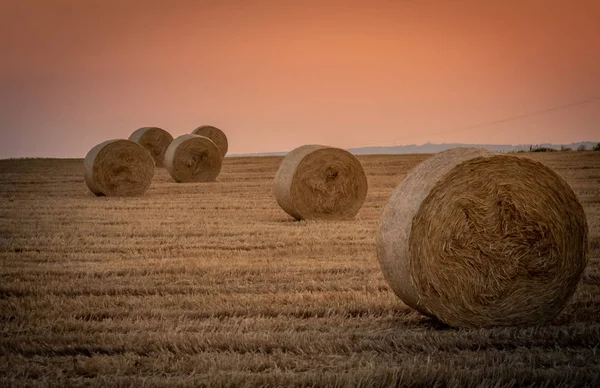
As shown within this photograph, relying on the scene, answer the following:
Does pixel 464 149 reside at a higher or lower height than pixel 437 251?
higher

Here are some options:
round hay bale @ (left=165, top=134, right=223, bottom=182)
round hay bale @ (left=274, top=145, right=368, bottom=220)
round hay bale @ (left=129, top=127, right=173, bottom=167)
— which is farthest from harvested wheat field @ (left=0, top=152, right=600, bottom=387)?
round hay bale @ (left=129, top=127, right=173, bottom=167)

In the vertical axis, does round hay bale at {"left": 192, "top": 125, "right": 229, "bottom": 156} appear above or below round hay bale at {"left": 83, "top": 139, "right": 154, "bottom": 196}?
above

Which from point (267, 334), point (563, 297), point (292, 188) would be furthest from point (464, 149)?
point (292, 188)

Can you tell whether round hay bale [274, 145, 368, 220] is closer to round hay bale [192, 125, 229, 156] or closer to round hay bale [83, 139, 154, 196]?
round hay bale [83, 139, 154, 196]

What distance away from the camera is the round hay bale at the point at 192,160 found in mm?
26234

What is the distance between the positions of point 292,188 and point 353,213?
1.46m

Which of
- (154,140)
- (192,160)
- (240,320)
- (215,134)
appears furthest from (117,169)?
(215,134)

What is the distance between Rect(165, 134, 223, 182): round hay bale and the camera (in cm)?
2623

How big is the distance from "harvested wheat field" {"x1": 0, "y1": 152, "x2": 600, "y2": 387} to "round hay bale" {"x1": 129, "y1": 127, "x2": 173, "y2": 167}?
19052mm

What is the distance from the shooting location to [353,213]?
16047 millimetres

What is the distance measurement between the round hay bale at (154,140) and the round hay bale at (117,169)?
1058 centimetres

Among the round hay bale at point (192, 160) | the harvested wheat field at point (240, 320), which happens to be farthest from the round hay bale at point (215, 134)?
the harvested wheat field at point (240, 320)

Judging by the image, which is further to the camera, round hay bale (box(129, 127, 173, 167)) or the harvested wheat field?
round hay bale (box(129, 127, 173, 167))

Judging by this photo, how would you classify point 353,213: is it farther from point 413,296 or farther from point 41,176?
point 41,176
